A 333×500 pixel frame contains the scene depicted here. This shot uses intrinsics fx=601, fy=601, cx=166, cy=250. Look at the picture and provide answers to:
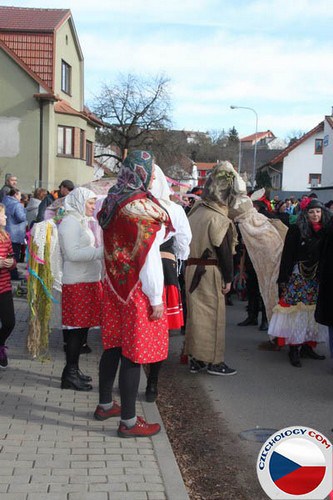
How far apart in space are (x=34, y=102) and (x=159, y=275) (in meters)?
27.3

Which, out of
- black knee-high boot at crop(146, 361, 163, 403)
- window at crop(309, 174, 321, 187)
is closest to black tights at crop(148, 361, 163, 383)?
black knee-high boot at crop(146, 361, 163, 403)

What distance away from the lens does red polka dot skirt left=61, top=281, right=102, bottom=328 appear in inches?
206

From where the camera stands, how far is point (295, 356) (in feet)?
22.5

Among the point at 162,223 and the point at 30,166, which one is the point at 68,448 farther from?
the point at 30,166

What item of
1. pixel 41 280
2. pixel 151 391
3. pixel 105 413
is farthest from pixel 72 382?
pixel 41 280

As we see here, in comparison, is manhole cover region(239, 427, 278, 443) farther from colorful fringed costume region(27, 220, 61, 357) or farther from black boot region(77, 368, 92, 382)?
colorful fringed costume region(27, 220, 61, 357)

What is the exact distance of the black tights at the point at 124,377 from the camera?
4230 millimetres

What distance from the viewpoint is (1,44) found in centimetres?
2872

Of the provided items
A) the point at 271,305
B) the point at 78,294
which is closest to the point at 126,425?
the point at 78,294

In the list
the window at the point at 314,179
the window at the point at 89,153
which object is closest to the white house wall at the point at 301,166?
the window at the point at 314,179

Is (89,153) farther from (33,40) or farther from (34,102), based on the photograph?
(33,40)

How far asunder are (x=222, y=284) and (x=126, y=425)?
7.34 feet

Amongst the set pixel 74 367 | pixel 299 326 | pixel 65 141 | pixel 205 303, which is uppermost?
pixel 65 141

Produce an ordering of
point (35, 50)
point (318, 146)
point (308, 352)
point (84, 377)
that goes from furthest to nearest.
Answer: point (318, 146), point (35, 50), point (308, 352), point (84, 377)
